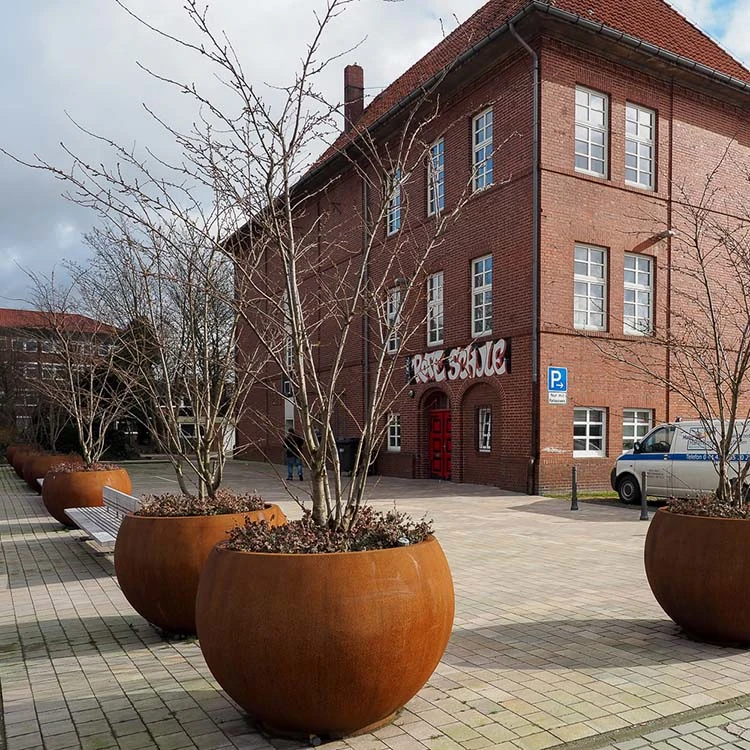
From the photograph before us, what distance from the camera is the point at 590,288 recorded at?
18828 millimetres

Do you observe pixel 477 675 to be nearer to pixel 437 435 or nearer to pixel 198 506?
pixel 198 506

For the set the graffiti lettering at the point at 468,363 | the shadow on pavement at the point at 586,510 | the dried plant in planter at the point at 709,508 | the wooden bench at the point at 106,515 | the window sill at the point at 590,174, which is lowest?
the shadow on pavement at the point at 586,510

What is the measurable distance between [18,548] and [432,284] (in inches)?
567

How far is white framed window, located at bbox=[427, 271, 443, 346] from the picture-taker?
2172cm

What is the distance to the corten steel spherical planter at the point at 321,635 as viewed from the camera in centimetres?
359

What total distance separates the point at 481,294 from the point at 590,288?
9.39 feet

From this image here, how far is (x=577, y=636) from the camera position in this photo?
5805 millimetres

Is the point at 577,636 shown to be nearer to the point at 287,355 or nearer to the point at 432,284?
the point at 287,355

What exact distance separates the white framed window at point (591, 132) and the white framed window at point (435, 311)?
5048mm

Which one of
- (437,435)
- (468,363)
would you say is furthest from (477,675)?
(437,435)

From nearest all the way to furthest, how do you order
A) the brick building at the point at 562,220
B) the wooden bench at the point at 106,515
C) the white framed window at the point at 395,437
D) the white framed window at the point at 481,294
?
the wooden bench at the point at 106,515, the brick building at the point at 562,220, the white framed window at the point at 481,294, the white framed window at the point at 395,437

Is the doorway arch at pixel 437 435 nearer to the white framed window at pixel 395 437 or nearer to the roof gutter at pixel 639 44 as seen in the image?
the white framed window at pixel 395 437

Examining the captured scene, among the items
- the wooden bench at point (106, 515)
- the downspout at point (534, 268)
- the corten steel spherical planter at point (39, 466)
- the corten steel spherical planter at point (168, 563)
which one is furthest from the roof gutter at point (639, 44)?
the corten steel spherical planter at point (39, 466)

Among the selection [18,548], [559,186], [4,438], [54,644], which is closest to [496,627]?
[54,644]
